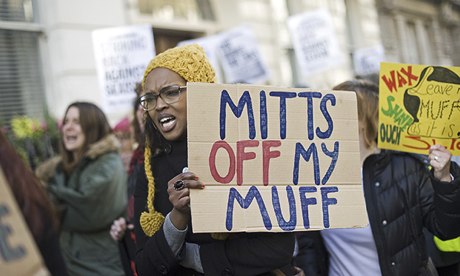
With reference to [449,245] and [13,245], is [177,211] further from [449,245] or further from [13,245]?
[449,245]

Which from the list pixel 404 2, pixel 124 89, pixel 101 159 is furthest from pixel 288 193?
pixel 404 2

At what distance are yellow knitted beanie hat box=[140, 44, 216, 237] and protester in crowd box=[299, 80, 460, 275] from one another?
873mm

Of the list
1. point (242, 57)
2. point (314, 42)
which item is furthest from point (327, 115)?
point (314, 42)

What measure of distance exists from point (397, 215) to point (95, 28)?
5.10 meters

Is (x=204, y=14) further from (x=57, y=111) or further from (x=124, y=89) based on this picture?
(x=124, y=89)

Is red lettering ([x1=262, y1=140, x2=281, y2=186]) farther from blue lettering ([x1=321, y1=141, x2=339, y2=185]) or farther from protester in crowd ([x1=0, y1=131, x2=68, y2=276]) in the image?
protester in crowd ([x1=0, y1=131, x2=68, y2=276])

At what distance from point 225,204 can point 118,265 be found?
1853 mm

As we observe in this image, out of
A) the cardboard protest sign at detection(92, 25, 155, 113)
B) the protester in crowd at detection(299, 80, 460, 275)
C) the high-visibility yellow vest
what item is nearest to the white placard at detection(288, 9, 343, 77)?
the cardboard protest sign at detection(92, 25, 155, 113)

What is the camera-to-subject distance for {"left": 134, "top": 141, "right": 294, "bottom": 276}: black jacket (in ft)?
5.80

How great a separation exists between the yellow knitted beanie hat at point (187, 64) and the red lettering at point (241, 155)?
26 cm

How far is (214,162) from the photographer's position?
1762mm

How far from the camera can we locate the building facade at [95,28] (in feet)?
20.4

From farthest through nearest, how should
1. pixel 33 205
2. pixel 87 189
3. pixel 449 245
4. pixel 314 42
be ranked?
pixel 314 42, pixel 87 189, pixel 449 245, pixel 33 205

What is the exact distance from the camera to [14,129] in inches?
215
